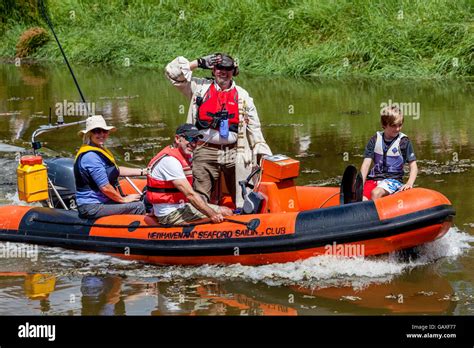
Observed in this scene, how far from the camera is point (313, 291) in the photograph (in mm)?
7715

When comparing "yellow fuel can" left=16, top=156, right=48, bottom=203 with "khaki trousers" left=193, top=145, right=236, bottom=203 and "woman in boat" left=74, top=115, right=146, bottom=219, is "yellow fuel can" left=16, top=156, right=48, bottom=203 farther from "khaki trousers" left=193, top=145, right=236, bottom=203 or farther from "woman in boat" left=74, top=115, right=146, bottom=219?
"khaki trousers" left=193, top=145, right=236, bottom=203

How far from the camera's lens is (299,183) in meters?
11.0

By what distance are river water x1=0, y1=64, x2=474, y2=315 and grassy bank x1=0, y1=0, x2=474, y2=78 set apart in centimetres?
55

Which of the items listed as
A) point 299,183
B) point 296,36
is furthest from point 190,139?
point 296,36

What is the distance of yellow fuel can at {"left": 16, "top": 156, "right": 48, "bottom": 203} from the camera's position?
Answer: 9078 mm

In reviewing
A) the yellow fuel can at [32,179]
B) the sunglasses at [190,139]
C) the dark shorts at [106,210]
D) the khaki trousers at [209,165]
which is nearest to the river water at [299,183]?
the dark shorts at [106,210]

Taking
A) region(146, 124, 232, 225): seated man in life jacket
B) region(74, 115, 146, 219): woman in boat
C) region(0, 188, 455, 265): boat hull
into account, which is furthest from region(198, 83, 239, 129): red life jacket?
region(0, 188, 455, 265): boat hull

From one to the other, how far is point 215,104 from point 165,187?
0.86 meters

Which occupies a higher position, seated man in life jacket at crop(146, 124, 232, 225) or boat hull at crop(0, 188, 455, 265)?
seated man in life jacket at crop(146, 124, 232, 225)

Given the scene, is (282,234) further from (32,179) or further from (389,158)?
(32,179)
